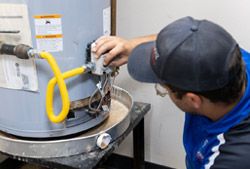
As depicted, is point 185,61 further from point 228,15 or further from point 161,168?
point 161,168

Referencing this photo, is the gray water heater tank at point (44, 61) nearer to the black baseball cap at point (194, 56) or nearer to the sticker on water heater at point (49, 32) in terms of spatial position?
the sticker on water heater at point (49, 32)

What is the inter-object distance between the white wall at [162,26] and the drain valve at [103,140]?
57 centimetres

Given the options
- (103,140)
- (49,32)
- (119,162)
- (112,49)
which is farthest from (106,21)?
(119,162)

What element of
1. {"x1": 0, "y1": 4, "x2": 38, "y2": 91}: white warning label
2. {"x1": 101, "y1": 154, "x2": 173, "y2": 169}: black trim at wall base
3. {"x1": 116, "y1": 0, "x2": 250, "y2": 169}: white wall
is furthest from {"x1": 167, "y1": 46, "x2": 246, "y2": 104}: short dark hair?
{"x1": 101, "y1": 154, "x2": 173, "y2": 169}: black trim at wall base

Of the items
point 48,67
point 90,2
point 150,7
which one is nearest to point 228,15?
point 150,7

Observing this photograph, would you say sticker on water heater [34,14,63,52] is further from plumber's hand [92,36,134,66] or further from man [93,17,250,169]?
man [93,17,250,169]

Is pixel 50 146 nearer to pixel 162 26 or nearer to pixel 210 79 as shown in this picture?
pixel 210 79

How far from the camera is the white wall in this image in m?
1.30

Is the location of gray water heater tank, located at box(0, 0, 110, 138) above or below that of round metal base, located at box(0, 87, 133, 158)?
above

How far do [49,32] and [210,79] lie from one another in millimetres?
478

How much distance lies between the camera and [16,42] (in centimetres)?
93

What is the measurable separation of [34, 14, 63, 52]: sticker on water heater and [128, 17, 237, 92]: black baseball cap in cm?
33

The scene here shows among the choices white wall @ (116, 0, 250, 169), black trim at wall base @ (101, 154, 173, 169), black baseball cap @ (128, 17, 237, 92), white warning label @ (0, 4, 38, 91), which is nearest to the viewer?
black baseball cap @ (128, 17, 237, 92)

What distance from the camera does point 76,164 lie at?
99 centimetres
